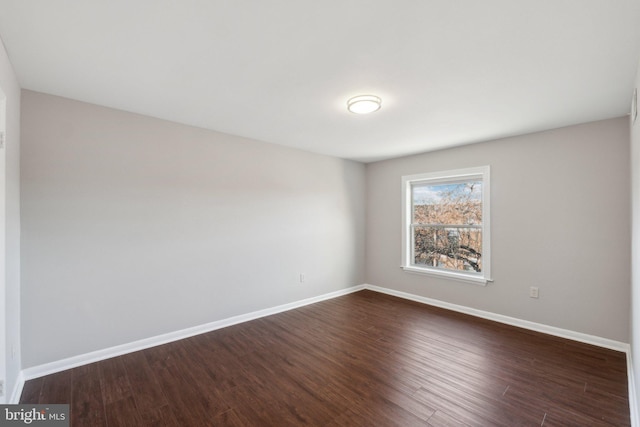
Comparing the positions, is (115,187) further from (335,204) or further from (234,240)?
(335,204)

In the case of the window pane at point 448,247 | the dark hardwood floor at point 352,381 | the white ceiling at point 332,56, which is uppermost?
the white ceiling at point 332,56

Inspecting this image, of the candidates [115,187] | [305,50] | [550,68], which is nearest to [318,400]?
[305,50]

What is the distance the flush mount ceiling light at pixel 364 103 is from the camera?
8.13ft

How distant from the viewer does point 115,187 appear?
2783 mm

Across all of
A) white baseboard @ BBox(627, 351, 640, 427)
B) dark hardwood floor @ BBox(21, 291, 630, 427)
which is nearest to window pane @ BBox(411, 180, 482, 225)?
dark hardwood floor @ BBox(21, 291, 630, 427)

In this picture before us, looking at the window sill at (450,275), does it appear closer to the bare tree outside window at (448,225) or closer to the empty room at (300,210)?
the empty room at (300,210)

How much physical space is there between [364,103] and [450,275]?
9.73 ft

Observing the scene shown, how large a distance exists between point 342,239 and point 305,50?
3.58 metres

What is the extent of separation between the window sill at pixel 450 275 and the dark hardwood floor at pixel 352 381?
68 cm

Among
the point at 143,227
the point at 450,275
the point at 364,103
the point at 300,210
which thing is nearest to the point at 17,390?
the point at 143,227

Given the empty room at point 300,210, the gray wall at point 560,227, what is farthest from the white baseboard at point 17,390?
the gray wall at point 560,227

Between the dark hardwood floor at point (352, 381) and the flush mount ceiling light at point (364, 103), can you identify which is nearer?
the dark hardwood floor at point (352, 381)

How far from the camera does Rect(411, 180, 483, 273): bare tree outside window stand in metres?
4.11

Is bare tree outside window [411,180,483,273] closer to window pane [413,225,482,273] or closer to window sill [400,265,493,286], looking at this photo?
window pane [413,225,482,273]
